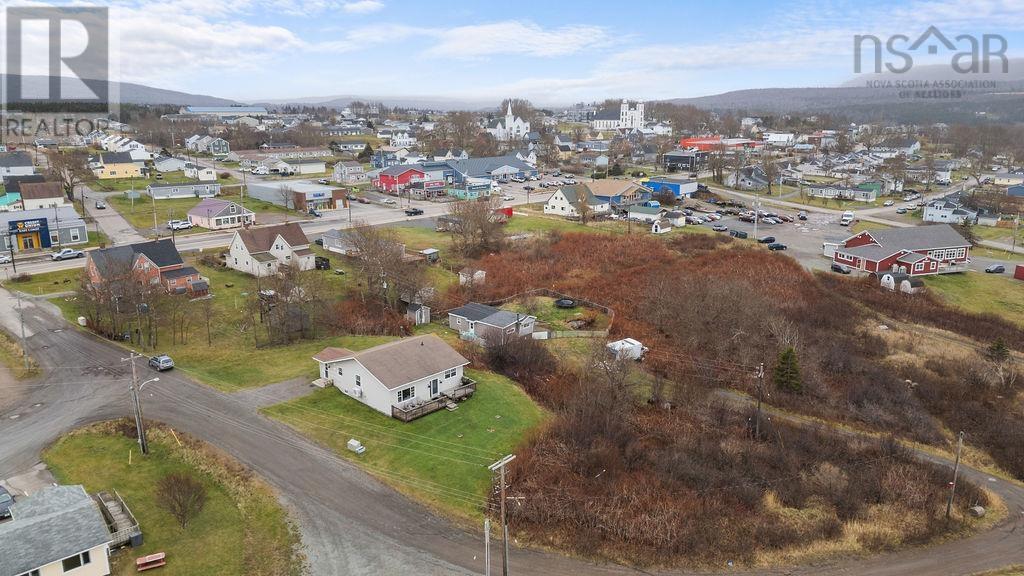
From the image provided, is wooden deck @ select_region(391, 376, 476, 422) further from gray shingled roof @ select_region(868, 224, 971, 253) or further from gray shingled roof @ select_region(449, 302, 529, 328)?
gray shingled roof @ select_region(868, 224, 971, 253)

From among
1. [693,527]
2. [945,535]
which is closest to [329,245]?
[693,527]

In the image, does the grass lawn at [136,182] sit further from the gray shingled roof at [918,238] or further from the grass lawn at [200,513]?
the gray shingled roof at [918,238]

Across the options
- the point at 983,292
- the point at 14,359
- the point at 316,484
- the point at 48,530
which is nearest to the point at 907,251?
the point at 983,292

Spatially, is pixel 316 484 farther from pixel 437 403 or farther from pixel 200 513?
pixel 437 403

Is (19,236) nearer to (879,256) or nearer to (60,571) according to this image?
(60,571)

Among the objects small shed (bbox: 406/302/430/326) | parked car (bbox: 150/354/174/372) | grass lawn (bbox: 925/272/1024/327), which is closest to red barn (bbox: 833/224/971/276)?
grass lawn (bbox: 925/272/1024/327)

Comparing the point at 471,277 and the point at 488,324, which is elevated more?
the point at 471,277
